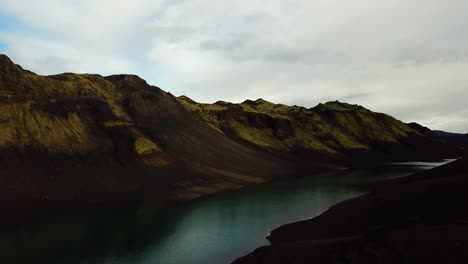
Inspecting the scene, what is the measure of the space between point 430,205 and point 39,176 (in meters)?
74.5

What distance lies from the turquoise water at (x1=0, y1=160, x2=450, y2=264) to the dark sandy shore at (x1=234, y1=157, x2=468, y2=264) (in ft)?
21.9

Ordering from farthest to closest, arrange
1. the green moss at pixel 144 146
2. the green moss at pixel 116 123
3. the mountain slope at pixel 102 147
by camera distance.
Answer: the green moss at pixel 116 123 → the green moss at pixel 144 146 → the mountain slope at pixel 102 147

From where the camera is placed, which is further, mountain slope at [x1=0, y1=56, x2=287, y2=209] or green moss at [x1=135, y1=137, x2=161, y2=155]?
green moss at [x1=135, y1=137, x2=161, y2=155]

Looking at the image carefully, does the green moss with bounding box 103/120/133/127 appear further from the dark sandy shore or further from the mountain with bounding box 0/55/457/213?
the dark sandy shore

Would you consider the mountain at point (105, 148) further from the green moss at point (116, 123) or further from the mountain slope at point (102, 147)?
the mountain slope at point (102, 147)

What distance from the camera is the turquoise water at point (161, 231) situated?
144ft

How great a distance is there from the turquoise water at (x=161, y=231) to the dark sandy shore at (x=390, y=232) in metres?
6.67

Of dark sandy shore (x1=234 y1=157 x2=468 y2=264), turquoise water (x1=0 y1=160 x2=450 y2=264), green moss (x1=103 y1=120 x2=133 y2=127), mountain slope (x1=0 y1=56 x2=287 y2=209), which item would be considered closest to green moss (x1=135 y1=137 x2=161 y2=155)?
mountain slope (x1=0 y1=56 x2=287 y2=209)

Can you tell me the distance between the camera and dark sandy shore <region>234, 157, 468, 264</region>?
27509 mm

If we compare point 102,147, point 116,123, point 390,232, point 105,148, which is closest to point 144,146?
point 105,148

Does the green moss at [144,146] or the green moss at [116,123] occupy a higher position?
the green moss at [116,123]

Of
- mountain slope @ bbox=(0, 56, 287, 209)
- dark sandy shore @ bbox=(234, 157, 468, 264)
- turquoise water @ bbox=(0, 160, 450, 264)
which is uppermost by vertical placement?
mountain slope @ bbox=(0, 56, 287, 209)

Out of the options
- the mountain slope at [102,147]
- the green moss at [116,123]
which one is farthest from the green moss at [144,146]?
the green moss at [116,123]

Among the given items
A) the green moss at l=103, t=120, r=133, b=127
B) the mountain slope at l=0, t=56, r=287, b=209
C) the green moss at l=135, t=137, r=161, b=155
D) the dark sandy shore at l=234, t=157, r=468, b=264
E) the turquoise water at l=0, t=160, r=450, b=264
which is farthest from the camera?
the green moss at l=103, t=120, r=133, b=127
